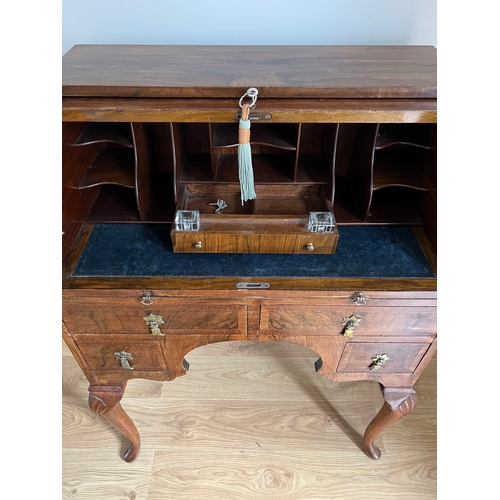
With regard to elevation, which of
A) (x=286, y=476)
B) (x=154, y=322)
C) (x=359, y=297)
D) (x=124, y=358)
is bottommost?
(x=286, y=476)

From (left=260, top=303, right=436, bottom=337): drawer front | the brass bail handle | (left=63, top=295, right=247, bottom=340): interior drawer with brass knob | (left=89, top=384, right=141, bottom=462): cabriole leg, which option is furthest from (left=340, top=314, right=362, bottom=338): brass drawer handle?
(left=89, top=384, right=141, bottom=462): cabriole leg

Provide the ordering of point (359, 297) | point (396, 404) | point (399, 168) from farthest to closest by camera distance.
Result: point (396, 404) → point (399, 168) → point (359, 297)

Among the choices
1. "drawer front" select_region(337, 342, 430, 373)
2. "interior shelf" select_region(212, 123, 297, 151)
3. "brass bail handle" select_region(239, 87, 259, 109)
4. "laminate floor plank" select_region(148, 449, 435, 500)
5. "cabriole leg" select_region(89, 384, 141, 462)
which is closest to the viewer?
"brass bail handle" select_region(239, 87, 259, 109)

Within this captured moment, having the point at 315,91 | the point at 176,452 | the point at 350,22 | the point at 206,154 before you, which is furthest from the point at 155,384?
the point at 350,22

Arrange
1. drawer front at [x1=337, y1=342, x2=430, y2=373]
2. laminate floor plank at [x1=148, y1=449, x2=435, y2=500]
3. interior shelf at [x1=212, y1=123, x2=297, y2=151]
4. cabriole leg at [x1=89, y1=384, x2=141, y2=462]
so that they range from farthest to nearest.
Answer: laminate floor plank at [x1=148, y1=449, x2=435, y2=500] < cabriole leg at [x1=89, y1=384, x2=141, y2=462] < drawer front at [x1=337, y1=342, x2=430, y2=373] < interior shelf at [x1=212, y1=123, x2=297, y2=151]

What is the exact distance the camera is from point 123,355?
1049mm

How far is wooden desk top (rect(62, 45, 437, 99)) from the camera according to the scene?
784mm

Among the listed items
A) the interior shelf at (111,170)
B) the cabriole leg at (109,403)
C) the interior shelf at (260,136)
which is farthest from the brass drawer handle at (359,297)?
the cabriole leg at (109,403)

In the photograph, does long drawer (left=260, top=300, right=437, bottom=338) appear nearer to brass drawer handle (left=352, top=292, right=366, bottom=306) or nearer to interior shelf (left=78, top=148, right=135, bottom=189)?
brass drawer handle (left=352, top=292, right=366, bottom=306)

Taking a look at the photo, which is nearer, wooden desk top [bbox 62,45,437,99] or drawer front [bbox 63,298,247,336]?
wooden desk top [bbox 62,45,437,99]

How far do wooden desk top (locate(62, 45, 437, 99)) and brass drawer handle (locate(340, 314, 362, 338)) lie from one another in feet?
1.52

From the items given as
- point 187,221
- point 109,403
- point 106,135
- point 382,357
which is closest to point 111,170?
point 106,135

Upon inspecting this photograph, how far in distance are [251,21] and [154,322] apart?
0.74 meters

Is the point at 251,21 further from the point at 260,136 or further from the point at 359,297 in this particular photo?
the point at 359,297
